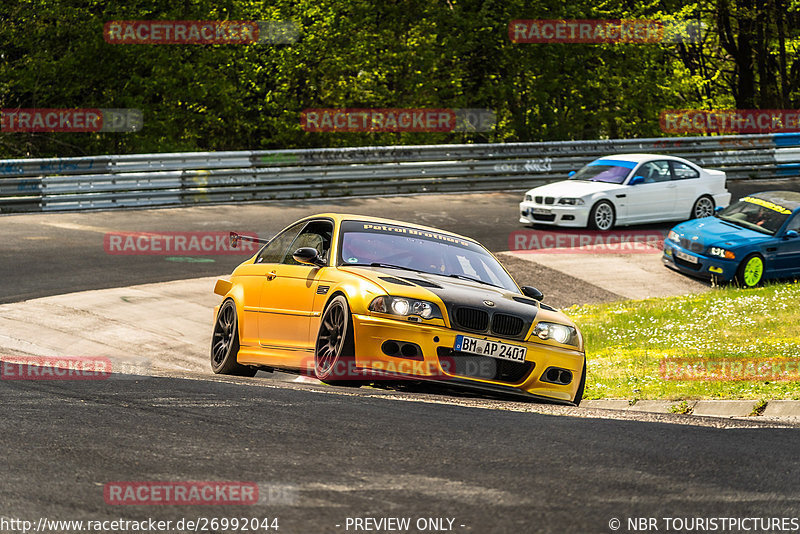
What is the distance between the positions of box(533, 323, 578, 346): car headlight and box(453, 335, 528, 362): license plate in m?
0.21

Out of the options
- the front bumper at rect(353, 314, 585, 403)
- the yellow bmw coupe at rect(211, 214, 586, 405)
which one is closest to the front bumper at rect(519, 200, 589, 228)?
the yellow bmw coupe at rect(211, 214, 586, 405)

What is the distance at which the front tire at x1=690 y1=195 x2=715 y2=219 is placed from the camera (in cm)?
2262

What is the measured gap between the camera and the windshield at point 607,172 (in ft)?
72.0

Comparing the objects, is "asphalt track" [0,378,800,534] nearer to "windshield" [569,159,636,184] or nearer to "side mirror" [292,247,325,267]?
"side mirror" [292,247,325,267]

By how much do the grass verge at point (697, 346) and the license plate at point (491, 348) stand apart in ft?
6.73

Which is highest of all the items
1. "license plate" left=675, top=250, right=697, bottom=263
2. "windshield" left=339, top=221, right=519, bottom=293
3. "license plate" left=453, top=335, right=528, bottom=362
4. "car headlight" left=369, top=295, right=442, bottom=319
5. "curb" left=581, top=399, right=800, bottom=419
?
"windshield" left=339, top=221, right=519, bottom=293

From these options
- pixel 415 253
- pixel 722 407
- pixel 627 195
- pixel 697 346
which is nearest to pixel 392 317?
pixel 415 253

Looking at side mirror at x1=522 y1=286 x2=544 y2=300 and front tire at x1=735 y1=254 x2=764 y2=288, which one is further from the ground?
side mirror at x1=522 y1=286 x2=544 y2=300

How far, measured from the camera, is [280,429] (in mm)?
5965

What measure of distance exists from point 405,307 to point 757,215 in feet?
41.0

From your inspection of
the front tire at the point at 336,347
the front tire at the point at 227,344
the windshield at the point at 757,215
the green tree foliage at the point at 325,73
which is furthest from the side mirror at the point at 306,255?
the green tree foliage at the point at 325,73

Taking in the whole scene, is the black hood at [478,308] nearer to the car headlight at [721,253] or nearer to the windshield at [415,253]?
the windshield at [415,253]

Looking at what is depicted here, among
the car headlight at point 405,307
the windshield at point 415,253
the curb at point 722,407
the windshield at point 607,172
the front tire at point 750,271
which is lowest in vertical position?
the curb at point 722,407

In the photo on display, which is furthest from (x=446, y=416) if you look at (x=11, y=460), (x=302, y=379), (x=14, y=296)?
(x=14, y=296)
